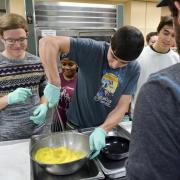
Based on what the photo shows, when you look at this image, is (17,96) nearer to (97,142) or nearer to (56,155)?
(56,155)

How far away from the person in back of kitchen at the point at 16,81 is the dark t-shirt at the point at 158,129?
3.57 ft

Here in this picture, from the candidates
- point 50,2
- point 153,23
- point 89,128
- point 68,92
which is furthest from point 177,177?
point 153,23

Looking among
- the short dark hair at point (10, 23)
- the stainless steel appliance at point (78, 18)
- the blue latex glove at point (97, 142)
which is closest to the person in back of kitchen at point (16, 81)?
the short dark hair at point (10, 23)

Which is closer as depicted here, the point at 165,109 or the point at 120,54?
the point at 165,109

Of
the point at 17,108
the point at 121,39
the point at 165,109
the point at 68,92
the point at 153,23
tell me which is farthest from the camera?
the point at 153,23

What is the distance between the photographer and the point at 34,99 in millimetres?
1620

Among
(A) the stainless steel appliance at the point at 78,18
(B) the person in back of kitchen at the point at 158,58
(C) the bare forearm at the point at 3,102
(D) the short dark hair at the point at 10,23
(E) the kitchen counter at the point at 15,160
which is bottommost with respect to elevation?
(E) the kitchen counter at the point at 15,160

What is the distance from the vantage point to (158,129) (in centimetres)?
44

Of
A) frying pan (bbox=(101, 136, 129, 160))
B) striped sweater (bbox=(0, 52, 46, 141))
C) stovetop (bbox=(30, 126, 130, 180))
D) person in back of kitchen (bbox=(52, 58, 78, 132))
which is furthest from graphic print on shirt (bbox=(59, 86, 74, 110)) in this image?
stovetop (bbox=(30, 126, 130, 180))

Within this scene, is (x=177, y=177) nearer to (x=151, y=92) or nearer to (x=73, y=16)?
(x=151, y=92)

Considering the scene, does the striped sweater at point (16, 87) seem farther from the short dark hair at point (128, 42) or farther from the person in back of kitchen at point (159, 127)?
the person in back of kitchen at point (159, 127)

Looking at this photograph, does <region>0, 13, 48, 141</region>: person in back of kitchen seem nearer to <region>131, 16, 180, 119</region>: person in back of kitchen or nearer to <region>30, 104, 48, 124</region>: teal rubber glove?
<region>30, 104, 48, 124</region>: teal rubber glove

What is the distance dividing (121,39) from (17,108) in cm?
85

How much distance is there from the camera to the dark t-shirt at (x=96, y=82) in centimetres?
140
